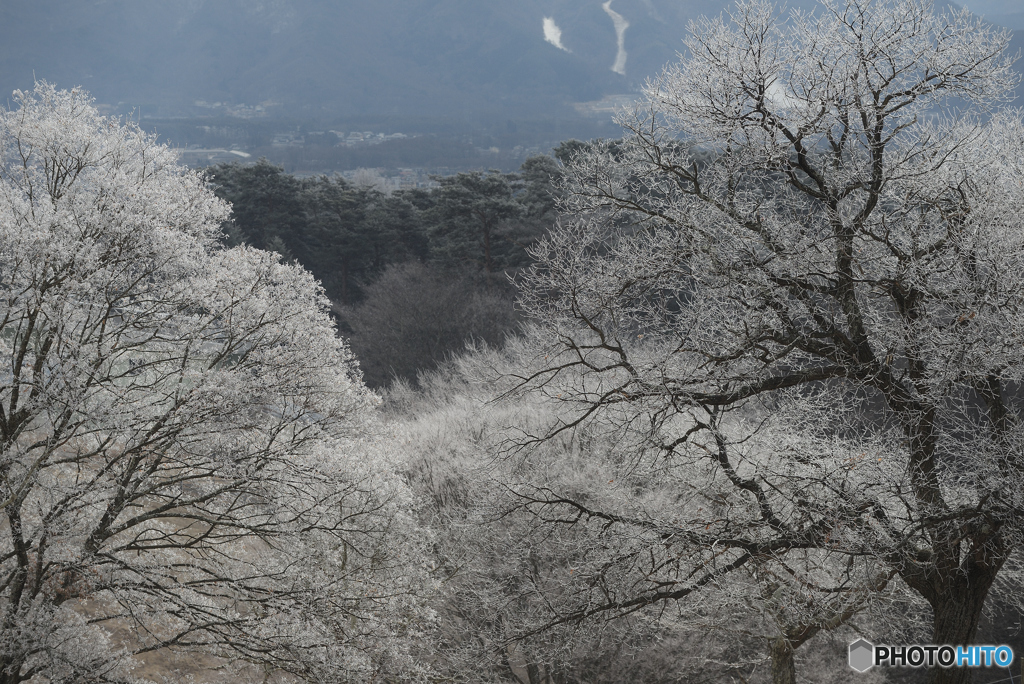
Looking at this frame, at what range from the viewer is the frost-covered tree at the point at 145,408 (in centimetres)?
733

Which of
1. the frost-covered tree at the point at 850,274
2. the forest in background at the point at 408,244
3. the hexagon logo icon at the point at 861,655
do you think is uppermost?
the forest in background at the point at 408,244

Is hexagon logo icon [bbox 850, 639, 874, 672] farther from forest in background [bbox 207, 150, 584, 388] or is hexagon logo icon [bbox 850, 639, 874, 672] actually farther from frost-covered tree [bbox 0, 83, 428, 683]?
forest in background [bbox 207, 150, 584, 388]

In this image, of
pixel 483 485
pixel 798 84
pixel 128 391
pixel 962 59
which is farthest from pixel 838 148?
pixel 483 485

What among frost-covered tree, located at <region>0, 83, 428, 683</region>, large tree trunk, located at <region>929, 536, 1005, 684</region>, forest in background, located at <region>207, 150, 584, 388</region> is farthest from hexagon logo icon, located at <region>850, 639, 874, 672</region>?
forest in background, located at <region>207, 150, 584, 388</region>

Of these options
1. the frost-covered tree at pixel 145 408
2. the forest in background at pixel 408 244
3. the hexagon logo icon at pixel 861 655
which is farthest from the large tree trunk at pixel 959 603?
the forest in background at pixel 408 244

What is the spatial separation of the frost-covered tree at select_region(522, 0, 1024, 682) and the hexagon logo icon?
0.62m

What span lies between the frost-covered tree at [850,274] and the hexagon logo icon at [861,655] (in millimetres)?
617

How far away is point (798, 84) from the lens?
6.91 m

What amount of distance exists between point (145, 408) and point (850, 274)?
271 inches

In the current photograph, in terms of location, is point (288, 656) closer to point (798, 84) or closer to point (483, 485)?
point (483, 485)

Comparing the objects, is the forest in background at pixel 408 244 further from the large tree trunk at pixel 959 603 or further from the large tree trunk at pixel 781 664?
the large tree trunk at pixel 959 603

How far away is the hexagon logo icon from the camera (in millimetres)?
6785

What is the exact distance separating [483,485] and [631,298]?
7746 millimetres

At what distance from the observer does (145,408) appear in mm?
7926
